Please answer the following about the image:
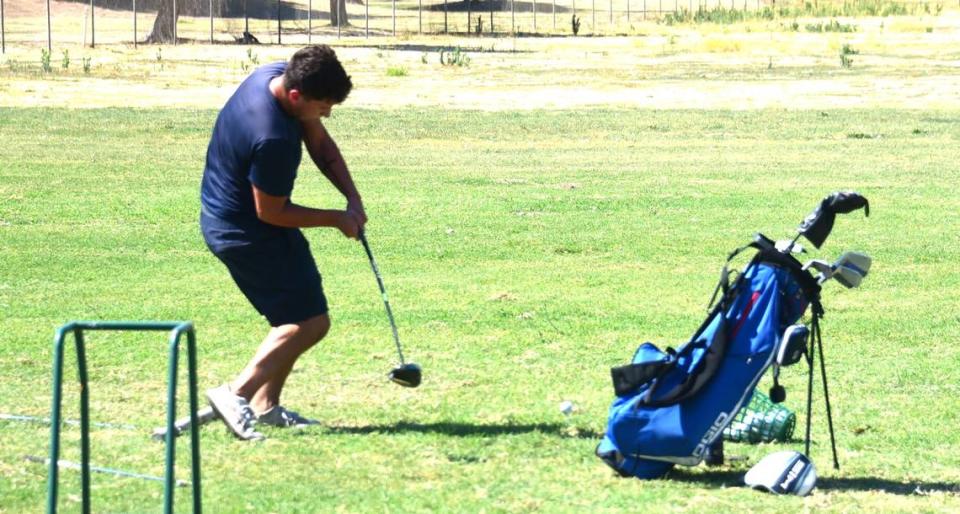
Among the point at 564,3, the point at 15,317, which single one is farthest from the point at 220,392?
the point at 564,3

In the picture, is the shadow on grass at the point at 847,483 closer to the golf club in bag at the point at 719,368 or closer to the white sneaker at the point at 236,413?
the golf club in bag at the point at 719,368

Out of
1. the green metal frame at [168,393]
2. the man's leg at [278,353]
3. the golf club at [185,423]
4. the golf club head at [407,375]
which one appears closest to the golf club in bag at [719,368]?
the golf club head at [407,375]

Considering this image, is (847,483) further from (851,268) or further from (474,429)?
(474,429)

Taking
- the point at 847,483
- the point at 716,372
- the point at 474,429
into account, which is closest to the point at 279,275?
the point at 474,429

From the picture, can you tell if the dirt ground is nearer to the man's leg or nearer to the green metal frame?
the man's leg

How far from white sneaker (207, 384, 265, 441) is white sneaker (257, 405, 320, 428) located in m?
0.12

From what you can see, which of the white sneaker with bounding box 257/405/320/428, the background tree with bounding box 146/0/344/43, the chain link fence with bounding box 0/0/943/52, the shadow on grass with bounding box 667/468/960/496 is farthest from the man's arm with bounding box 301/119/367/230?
the background tree with bounding box 146/0/344/43

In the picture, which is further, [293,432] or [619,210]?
[619,210]

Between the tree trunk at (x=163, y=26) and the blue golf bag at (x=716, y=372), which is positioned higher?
the tree trunk at (x=163, y=26)

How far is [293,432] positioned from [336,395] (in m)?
1.04

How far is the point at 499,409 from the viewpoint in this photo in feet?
26.5

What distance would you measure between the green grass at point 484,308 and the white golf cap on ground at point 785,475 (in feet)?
0.31

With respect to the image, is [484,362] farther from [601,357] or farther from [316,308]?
[316,308]

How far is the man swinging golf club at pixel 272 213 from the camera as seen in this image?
7086mm
